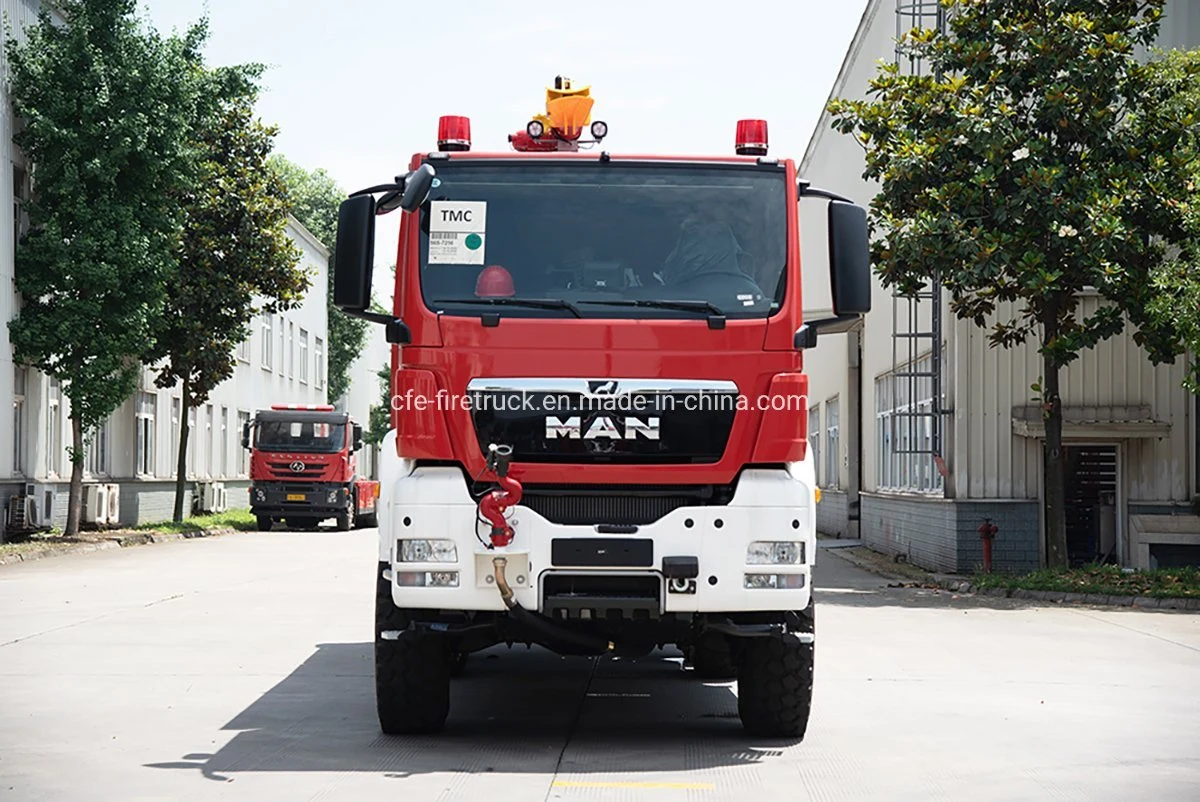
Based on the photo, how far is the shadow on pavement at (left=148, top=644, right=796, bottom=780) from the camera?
27.8 ft

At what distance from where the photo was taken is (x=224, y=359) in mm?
38500

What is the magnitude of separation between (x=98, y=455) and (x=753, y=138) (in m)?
30.3

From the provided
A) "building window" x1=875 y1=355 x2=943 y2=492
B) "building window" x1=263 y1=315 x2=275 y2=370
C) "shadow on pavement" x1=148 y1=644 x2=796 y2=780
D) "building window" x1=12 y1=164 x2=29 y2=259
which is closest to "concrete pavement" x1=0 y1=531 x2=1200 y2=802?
→ "shadow on pavement" x1=148 y1=644 x2=796 y2=780

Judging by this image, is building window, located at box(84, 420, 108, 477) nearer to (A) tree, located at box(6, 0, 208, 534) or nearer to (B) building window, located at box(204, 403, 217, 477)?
(A) tree, located at box(6, 0, 208, 534)

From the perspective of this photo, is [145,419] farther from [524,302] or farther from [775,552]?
[775,552]

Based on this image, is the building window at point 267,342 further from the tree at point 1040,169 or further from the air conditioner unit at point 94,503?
the tree at point 1040,169

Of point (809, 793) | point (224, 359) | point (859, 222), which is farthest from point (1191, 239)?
point (224, 359)

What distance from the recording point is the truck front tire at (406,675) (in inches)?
351

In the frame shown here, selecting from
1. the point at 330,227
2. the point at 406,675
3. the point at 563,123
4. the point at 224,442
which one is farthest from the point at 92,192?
the point at 330,227

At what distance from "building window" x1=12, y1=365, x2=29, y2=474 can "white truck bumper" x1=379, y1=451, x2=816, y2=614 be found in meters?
23.9

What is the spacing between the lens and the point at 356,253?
8.68 m

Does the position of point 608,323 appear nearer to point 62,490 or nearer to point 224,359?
point 62,490

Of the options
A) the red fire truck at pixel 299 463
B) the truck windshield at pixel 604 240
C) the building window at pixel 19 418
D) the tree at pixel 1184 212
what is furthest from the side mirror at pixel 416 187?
the red fire truck at pixel 299 463

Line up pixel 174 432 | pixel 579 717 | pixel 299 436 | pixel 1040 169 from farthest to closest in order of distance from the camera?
pixel 174 432 < pixel 299 436 < pixel 1040 169 < pixel 579 717
